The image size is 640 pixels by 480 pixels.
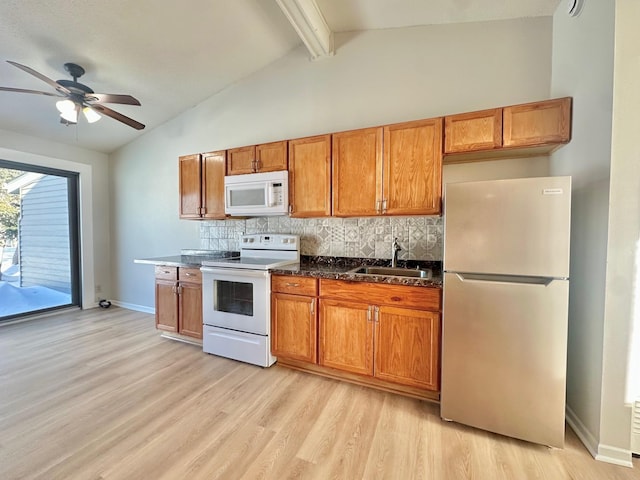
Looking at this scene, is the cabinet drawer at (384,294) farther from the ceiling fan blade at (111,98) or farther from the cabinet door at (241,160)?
the ceiling fan blade at (111,98)

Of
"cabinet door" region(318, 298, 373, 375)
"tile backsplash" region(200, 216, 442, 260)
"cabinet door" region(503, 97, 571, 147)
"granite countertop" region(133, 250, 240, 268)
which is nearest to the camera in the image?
"cabinet door" region(503, 97, 571, 147)

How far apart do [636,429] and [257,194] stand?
3.05 m

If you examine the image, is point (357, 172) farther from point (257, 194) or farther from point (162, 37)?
point (162, 37)

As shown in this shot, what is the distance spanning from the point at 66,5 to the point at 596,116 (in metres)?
3.70

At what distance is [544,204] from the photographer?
155cm

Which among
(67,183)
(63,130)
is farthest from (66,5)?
(67,183)

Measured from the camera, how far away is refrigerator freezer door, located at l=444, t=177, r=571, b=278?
60.3 inches

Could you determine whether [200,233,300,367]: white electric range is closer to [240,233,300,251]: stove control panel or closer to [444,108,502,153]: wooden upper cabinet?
[240,233,300,251]: stove control panel

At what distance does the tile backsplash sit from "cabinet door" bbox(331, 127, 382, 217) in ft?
1.21

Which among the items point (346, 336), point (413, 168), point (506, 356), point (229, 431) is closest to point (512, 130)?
point (413, 168)

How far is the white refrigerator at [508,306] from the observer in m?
1.55

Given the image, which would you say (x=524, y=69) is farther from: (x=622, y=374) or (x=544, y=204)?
(x=622, y=374)

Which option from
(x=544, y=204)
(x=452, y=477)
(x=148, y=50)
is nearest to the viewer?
(x=452, y=477)

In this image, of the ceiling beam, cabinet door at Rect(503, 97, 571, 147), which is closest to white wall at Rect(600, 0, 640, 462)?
cabinet door at Rect(503, 97, 571, 147)
